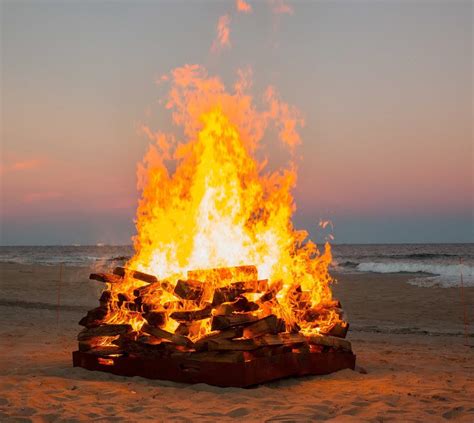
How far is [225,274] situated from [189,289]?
0.52 meters

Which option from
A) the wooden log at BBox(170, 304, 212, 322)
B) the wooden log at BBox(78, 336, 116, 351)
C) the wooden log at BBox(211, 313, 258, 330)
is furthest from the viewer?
the wooden log at BBox(78, 336, 116, 351)

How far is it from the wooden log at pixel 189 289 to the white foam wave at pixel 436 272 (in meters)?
21.8

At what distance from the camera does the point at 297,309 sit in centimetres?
889

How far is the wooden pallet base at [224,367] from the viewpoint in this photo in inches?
295

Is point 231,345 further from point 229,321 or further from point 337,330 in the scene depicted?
point 337,330

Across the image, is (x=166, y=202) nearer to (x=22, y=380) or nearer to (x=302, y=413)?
(x=22, y=380)

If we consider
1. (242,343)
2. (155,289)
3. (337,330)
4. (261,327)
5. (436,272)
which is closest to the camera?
(242,343)

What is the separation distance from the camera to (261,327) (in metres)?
7.68

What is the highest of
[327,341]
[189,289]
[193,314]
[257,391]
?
[189,289]

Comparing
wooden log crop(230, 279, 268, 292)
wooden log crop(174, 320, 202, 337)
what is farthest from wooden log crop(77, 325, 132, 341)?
wooden log crop(230, 279, 268, 292)

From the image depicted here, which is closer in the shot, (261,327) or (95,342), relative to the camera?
(261,327)

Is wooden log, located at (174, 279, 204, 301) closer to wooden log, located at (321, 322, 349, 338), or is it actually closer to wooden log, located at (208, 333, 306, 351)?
wooden log, located at (208, 333, 306, 351)

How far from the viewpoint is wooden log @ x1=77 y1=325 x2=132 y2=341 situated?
8.38 m

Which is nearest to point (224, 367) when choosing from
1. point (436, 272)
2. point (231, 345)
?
point (231, 345)
